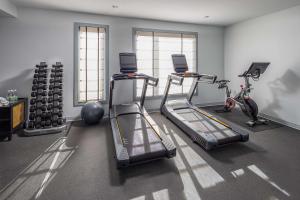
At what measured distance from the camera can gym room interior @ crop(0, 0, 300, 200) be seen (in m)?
2.10

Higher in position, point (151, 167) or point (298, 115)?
point (298, 115)

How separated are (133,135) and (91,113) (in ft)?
4.88

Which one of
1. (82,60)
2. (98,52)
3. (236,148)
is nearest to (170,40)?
(98,52)

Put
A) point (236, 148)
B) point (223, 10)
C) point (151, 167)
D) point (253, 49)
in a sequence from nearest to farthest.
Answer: point (151, 167) → point (236, 148) → point (223, 10) → point (253, 49)

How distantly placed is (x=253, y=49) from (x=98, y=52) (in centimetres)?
413

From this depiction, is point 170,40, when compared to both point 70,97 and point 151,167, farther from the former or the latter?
point 151,167

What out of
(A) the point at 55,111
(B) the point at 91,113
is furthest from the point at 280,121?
(A) the point at 55,111

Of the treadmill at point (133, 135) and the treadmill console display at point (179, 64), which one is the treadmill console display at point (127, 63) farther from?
the treadmill console display at point (179, 64)

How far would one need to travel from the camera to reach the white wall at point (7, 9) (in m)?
3.19

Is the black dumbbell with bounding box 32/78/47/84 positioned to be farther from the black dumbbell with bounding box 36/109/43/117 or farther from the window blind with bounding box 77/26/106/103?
the window blind with bounding box 77/26/106/103

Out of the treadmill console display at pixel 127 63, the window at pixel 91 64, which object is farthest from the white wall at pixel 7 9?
the treadmill console display at pixel 127 63

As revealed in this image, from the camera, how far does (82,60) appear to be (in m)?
4.46

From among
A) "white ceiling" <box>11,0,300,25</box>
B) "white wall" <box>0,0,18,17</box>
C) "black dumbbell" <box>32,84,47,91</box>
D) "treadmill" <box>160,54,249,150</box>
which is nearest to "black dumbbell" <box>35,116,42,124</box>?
"black dumbbell" <box>32,84,47,91</box>

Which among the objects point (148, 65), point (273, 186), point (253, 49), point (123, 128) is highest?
point (253, 49)
